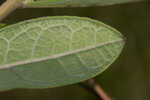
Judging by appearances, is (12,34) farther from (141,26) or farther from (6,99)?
(141,26)

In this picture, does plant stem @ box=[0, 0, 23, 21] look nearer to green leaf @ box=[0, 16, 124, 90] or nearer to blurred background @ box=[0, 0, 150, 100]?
green leaf @ box=[0, 16, 124, 90]

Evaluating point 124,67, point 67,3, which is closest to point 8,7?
point 67,3

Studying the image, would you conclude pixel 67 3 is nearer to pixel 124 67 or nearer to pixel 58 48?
pixel 58 48

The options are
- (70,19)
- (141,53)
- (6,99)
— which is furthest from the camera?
(141,53)

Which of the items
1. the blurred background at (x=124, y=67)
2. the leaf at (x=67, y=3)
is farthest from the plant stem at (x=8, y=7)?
the blurred background at (x=124, y=67)

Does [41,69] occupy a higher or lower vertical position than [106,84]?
higher

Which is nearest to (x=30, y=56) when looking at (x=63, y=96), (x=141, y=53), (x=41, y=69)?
(x=41, y=69)
